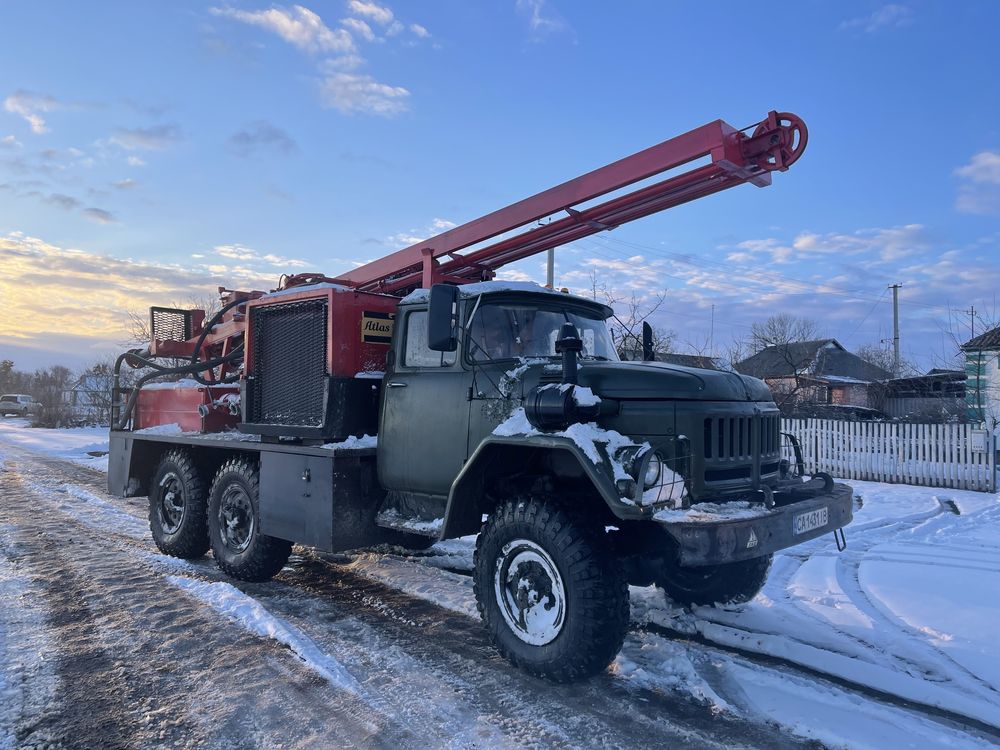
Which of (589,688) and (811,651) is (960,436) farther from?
(589,688)

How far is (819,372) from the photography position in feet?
140

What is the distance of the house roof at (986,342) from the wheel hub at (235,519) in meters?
23.1

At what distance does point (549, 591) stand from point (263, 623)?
2179 millimetres

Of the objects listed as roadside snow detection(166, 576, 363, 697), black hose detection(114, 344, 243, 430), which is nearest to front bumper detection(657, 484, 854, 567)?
roadside snow detection(166, 576, 363, 697)

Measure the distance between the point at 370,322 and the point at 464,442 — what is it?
5.50ft

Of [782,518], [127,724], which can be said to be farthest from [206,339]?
[782,518]

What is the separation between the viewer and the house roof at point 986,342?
22.1 meters

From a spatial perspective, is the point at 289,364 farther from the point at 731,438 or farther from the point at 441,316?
the point at 731,438

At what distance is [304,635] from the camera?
4727mm

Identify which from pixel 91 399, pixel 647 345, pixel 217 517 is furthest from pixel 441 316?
pixel 91 399

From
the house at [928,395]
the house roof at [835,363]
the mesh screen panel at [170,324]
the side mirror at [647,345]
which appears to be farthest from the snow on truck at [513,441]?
the house roof at [835,363]

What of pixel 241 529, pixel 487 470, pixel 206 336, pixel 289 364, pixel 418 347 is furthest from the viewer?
pixel 206 336

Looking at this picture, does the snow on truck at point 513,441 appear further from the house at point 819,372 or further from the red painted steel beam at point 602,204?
the house at point 819,372

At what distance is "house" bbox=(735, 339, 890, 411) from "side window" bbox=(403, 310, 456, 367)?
1727 centimetres
